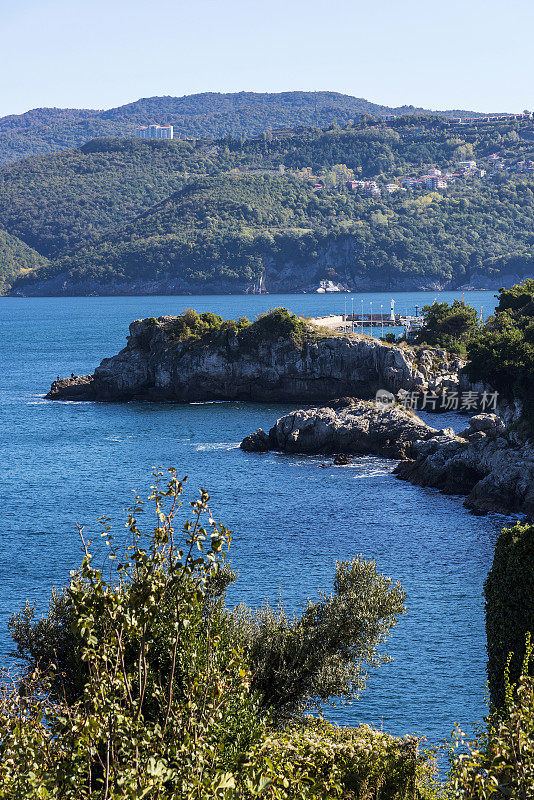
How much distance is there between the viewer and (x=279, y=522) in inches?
2138

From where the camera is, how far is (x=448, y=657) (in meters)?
34.4

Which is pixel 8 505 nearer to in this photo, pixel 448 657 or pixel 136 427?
pixel 136 427

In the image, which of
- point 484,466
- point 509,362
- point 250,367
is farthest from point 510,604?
point 250,367

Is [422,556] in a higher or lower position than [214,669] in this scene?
lower

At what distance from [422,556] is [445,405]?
148 feet

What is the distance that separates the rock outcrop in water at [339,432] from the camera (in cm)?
7275

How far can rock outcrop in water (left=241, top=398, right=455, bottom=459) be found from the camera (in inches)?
2864

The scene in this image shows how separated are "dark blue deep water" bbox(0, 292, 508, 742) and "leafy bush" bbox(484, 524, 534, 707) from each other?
3.02m

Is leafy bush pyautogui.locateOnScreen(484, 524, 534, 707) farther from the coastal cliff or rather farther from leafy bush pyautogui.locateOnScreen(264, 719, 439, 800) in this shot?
the coastal cliff

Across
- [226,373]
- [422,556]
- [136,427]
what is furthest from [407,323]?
[422,556]

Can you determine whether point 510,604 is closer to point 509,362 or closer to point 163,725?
point 163,725

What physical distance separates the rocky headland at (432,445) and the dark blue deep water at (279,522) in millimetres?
1792

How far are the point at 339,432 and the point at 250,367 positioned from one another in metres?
29.6

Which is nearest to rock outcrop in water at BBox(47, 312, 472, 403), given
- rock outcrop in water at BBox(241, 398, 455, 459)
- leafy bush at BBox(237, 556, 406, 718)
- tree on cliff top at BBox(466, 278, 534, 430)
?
tree on cliff top at BBox(466, 278, 534, 430)
